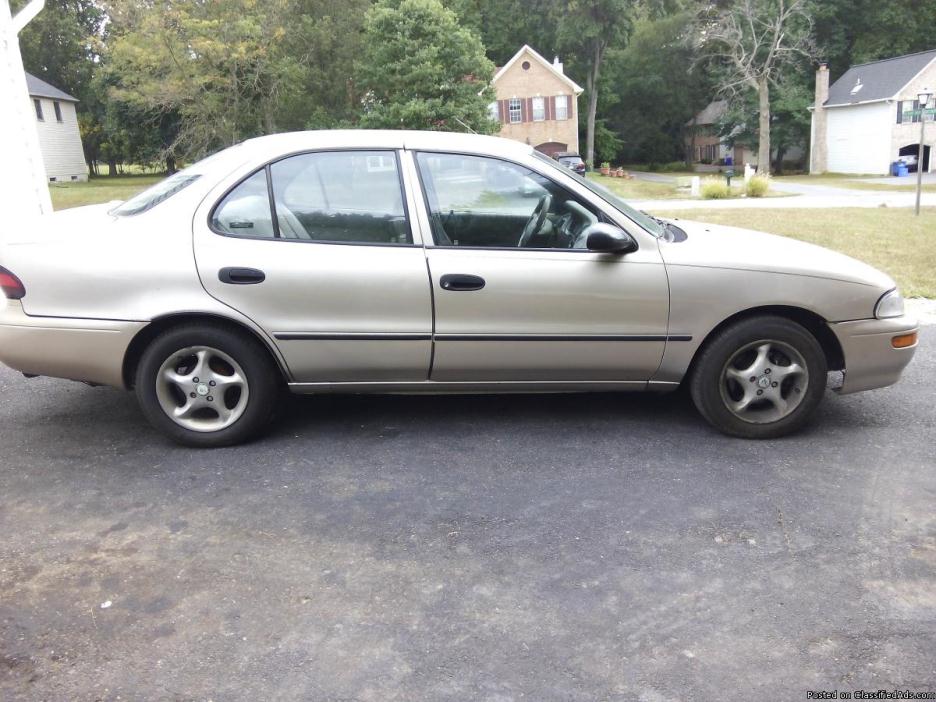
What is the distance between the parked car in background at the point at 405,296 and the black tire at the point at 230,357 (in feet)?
0.03

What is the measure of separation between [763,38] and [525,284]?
48168 millimetres

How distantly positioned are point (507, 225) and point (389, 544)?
1818 millimetres

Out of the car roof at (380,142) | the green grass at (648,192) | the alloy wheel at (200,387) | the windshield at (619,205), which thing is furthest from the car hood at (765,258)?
the green grass at (648,192)

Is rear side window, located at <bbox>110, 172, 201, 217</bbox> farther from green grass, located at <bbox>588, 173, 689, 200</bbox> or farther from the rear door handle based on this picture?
green grass, located at <bbox>588, 173, 689, 200</bbox>

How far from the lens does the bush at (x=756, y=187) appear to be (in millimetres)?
25750

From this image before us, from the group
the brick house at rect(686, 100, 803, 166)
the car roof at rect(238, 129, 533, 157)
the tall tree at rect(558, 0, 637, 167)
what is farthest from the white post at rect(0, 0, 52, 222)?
the brick house at rect(686, 100, 803, 166)

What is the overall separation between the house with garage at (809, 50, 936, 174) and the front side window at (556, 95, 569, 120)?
14932 millimetres

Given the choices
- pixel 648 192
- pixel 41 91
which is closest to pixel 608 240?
pixel 648 192

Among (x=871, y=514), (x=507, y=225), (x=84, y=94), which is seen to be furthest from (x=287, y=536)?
(x=84, y=94)

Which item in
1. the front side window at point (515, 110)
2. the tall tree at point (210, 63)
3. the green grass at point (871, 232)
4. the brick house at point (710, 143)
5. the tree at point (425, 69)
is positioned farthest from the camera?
the brick house at point (710, 143)

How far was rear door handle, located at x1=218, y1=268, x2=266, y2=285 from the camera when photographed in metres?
3.98

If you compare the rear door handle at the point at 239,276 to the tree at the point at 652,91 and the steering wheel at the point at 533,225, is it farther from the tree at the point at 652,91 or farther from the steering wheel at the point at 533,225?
the tree at the point at 652,91

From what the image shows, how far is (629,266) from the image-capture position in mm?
4082

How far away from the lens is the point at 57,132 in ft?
149
